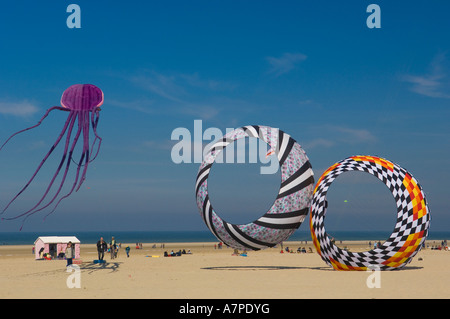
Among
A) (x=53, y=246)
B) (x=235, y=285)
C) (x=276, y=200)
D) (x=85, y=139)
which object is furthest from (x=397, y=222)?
(x=53, y=246)

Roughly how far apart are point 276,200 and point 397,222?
13.8ft

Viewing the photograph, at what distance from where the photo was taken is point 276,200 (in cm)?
2003

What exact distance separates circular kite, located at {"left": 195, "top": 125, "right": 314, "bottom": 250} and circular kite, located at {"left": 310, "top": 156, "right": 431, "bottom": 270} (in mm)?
621

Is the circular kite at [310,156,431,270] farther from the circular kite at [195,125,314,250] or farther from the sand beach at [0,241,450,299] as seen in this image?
the circular kite at [195,125,314,250]

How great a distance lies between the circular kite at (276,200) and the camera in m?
20.0

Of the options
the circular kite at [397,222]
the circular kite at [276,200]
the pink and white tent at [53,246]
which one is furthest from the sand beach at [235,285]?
the pink and white tent at [53,246]

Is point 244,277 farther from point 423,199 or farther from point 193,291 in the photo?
point 423,199

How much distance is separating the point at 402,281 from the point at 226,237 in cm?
662

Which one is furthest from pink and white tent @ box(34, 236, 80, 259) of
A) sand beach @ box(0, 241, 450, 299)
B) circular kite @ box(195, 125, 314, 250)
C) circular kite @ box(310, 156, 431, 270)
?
circular kite @ box(310, 156, 431, 270)

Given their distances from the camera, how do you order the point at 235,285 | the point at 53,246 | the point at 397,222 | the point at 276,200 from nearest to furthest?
the point at 235,285
the point at 397,222
the point at 276,200
the point at 53,246

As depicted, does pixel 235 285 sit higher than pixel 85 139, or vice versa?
pixel 85 139

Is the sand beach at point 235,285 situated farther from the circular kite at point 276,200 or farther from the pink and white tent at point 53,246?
the pink and white tent at point 53,246

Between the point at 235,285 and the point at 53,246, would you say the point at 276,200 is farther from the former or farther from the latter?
the point at 53,246
